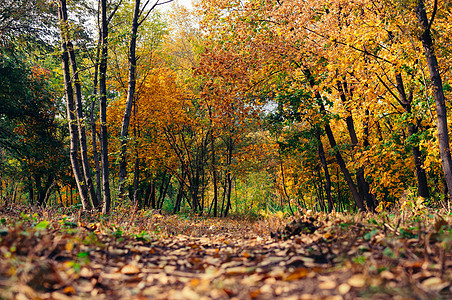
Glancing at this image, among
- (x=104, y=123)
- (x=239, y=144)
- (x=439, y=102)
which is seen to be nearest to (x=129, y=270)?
(x=104, y=123)

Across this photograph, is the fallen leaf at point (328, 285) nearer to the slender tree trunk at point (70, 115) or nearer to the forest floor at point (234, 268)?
the forest floor at point (234, 268)

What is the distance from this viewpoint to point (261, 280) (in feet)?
7.27

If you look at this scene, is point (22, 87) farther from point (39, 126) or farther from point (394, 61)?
point (394, 61)

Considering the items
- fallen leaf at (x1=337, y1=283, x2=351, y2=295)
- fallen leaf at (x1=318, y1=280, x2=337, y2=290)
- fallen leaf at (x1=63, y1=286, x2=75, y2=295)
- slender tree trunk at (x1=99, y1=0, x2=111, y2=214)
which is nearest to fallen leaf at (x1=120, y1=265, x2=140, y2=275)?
fallen leaf at (x1=63, y1=286, x2=75, y2=295)

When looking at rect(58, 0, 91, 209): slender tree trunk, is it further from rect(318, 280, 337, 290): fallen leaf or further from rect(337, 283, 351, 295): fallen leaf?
rect(337, 283, 351, 295): fallen leaf

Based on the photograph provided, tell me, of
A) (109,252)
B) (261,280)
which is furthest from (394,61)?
(109,252)

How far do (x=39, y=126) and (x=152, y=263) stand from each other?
535 inches

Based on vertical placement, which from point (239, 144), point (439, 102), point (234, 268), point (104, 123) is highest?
point (239, 144)

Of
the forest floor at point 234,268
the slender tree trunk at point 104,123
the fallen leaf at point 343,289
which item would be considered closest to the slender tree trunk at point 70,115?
the slender tree trunk at point 104,123

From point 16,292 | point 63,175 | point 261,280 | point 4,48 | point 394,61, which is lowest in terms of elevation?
point 261,280

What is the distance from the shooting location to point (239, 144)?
17.0 m

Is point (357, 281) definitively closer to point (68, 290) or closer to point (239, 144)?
point (68, 290)

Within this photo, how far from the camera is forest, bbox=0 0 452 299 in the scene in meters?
2.25

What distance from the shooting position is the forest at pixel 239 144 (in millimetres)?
2250
